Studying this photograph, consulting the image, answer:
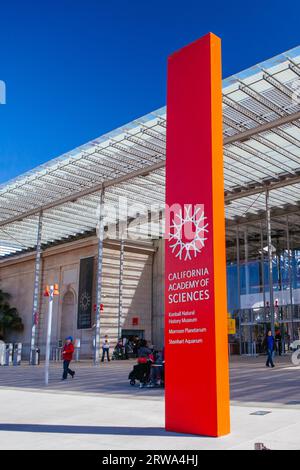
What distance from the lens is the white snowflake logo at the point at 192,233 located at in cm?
753

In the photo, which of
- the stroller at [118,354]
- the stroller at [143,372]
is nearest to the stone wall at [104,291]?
the stroller at [118,354]

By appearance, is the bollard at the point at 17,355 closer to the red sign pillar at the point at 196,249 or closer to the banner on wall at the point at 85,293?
the banner on wall at the point at 85,293

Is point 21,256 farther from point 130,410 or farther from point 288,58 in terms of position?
point 130,410

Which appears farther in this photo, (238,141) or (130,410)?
(238,141)

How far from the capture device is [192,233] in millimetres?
7691

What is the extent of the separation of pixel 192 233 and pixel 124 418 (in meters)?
3.63

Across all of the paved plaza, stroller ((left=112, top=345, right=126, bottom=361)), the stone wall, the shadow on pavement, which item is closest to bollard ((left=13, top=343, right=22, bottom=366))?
stroller ((left=112, top=345, right=126, bottom=361))

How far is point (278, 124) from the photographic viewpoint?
837 inches

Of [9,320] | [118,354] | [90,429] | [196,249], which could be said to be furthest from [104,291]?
[196,249]

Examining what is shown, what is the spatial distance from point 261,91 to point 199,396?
15525mm

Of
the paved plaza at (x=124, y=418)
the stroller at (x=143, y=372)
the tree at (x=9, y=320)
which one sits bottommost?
the paved plaza at (x=124, y=418)

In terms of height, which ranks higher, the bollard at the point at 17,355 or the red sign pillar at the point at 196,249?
the red sign pillar at the point at 196,249

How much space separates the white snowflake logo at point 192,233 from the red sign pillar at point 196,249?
0.05 feet
